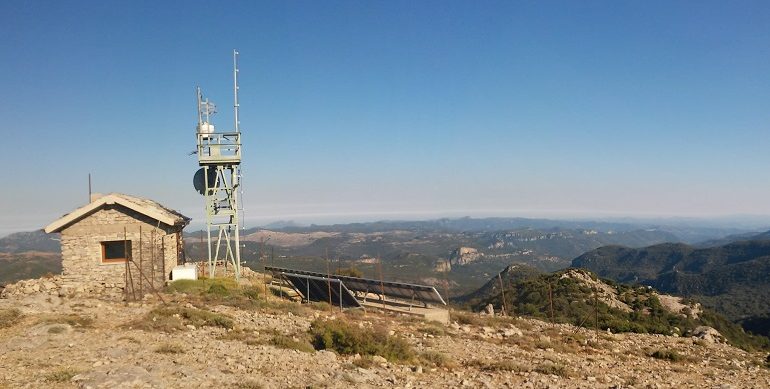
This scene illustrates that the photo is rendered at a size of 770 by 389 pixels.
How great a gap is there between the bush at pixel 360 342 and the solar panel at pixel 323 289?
6.11m

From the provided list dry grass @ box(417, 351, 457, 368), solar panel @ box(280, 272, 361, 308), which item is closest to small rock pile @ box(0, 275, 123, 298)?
solar panel @ box(280, 272, 361, 308)

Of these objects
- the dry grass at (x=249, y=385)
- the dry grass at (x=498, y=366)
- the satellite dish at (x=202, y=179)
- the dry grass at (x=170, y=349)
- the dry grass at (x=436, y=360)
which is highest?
the satellite dish at (x=202, y=179)

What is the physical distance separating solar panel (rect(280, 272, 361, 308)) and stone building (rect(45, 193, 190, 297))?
6117mm

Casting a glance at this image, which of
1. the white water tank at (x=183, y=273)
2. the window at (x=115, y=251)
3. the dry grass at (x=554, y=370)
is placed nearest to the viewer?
the dry grass at (x=554, y=370)

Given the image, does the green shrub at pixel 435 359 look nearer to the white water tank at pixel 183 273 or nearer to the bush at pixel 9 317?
the bush at pixel 9 317

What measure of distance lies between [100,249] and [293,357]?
14.9 metres

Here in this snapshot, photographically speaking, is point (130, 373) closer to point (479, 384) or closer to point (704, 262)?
point (479, 384)

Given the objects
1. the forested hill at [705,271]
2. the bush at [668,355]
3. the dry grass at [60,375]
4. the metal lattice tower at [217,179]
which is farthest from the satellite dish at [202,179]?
the forested hill at [705,271]

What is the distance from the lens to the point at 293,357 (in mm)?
12320

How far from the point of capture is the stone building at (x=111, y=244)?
22.5m

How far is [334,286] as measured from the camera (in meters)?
22.1

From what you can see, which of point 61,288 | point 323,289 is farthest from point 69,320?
point 323,289

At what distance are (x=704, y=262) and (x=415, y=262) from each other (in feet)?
282

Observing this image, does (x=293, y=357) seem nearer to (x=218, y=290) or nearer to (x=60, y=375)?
(x=60, y=375)
